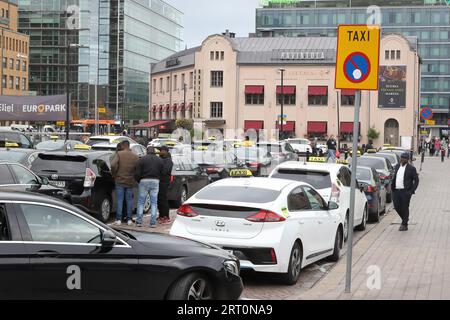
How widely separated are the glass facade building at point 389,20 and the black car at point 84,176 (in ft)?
319

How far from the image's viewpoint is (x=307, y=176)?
13422mm

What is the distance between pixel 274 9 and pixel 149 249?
110 metres

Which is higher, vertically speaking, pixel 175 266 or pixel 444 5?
pixel 444 5

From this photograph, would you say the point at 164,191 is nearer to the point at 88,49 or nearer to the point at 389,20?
the point at 88,49

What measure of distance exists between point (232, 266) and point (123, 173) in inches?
281

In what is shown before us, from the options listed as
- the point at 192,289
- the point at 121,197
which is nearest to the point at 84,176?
the point at 121,197

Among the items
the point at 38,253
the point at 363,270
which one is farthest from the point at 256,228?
the point at 38,253

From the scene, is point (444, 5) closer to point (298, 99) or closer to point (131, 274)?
point (298, 99)

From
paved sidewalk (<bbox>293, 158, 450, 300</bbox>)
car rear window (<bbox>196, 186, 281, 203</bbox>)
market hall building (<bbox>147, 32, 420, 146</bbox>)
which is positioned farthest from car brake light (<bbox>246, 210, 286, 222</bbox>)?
market hall building (<bbox>147, 32, 420, 146</bbox>)

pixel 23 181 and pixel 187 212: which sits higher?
pixel 23 181

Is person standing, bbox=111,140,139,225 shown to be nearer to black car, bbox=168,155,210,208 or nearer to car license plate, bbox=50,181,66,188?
car license plate, bbox=50,181,66,188

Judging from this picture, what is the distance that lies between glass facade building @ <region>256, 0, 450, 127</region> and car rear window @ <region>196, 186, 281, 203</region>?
101 meters

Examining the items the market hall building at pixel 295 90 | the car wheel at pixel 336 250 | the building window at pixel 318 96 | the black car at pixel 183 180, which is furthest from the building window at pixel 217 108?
the car wheel at pixel 336 250

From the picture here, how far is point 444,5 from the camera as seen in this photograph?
112 m
